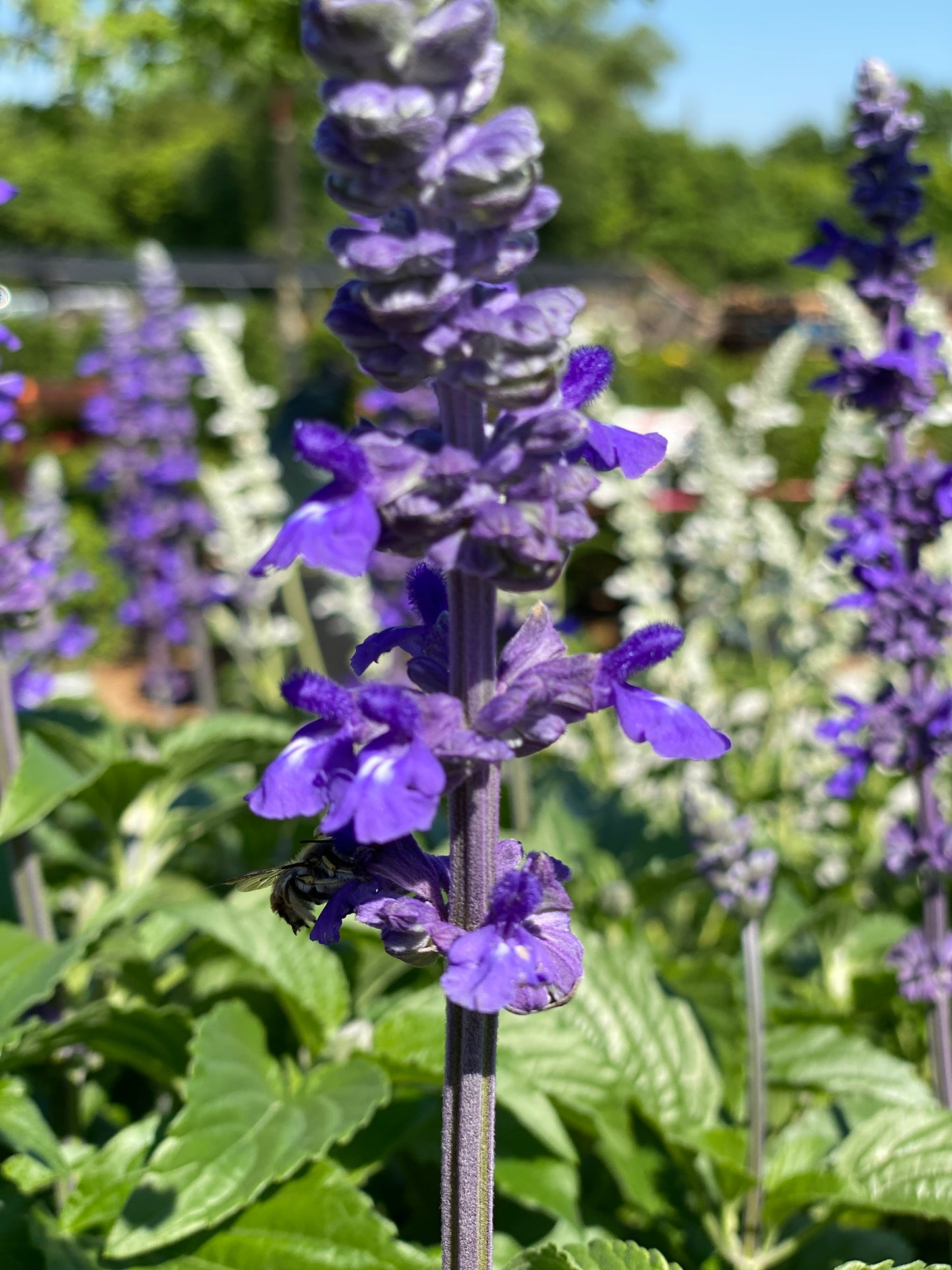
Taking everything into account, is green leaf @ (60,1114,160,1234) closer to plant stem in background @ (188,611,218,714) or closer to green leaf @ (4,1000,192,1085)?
green leaf @ (4,1000,192,1085)

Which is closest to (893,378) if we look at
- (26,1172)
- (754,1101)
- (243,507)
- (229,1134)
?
(754,1101)

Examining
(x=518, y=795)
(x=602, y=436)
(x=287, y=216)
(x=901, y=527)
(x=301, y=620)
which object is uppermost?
(x=287, y=216)

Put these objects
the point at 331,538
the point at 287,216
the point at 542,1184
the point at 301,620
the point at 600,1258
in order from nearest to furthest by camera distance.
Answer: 1. the point at 331,538
2. the point at 600,1258
3. the point at 542,1184
4. the point at 301,620
5. the point at 287,216

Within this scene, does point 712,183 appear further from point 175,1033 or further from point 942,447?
point 175,1033

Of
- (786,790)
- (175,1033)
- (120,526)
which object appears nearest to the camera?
(175,1033)

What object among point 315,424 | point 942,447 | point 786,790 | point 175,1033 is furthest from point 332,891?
point 942,447

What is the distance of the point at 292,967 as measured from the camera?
7.86 ft

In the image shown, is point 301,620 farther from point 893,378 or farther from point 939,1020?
point 939,1020

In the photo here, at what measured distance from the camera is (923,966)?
255 cm

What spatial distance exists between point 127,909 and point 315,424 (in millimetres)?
1632

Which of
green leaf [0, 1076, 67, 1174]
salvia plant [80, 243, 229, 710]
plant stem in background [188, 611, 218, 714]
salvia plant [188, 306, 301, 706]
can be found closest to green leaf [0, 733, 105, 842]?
green leaf [0, 1076, 67, 1174]

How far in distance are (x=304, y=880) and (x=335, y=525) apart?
570 mm

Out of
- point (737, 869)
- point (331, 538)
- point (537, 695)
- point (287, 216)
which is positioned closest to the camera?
point (331, 538)

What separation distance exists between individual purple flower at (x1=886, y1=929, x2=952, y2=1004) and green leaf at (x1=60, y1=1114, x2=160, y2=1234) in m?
1.52
